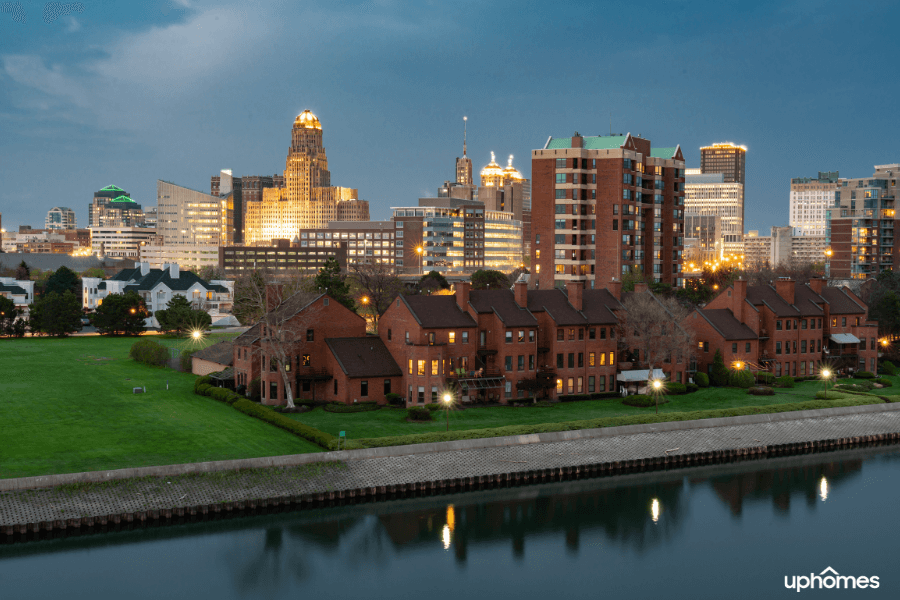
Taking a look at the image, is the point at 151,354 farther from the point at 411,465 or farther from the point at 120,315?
the point at 411,465

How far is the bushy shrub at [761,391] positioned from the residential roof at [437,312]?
93.0 ft

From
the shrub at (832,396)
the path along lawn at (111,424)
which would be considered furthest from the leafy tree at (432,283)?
the shrub at (832,396)

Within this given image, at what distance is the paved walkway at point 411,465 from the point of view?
4806 centimetres

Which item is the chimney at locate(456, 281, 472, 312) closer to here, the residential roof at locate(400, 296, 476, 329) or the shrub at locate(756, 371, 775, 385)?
the residential roof at locate(400, 296, 476, 329)

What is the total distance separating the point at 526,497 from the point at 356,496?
468 inches

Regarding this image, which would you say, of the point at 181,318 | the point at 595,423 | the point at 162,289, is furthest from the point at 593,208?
the point at 162,289

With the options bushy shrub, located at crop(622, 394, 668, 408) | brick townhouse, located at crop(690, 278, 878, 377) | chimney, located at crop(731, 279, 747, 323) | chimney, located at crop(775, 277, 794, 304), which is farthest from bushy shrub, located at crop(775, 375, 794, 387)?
bushy shrub, located at crop(622, 394, 668, 408)

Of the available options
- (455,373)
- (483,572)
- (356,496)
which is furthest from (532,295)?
(483,572)

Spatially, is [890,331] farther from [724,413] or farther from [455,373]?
[455,373]

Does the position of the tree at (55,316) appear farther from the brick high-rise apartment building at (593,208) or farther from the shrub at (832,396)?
the shrub at (832,396)

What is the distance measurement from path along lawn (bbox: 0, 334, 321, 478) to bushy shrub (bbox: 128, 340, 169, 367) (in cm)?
362

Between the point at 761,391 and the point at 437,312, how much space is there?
32546 millimetres

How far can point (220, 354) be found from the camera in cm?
8675

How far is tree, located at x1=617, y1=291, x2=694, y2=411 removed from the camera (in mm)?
82875
